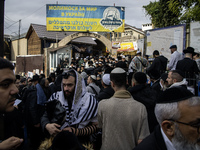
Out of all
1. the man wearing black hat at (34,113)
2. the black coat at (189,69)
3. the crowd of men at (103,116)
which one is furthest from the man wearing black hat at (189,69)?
the man wearing black hat at (34,113)

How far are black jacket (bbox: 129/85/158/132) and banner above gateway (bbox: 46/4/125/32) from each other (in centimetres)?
1485

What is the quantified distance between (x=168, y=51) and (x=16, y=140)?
32.7 feet

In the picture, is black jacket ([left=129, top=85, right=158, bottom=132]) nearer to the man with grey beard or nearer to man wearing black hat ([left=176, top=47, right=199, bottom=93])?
the man with grey beard

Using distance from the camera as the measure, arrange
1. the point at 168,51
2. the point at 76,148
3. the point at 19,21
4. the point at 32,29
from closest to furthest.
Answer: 1. the point at 76,148
2. the point at 168,51
3. the point at 32,29
4. the point at 19,21

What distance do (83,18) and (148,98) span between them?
15.4 metres

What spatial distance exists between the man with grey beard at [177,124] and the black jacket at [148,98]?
1442 millimetres

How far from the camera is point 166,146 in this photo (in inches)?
60.0

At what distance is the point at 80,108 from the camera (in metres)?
2.65

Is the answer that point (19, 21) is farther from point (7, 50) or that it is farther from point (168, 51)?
point (168, 51)

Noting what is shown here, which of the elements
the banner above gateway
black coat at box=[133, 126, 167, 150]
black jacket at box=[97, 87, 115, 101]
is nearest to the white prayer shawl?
black jacket at box=[97, 87, 115, 101]

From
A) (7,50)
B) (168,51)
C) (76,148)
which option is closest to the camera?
(76,148)

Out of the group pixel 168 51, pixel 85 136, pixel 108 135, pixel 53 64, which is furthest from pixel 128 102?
pixel 53 64

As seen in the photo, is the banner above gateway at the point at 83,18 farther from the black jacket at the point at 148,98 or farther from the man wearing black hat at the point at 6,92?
the man wearing black hat at the point at 6,92

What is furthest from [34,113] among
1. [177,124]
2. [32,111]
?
[177,124]
